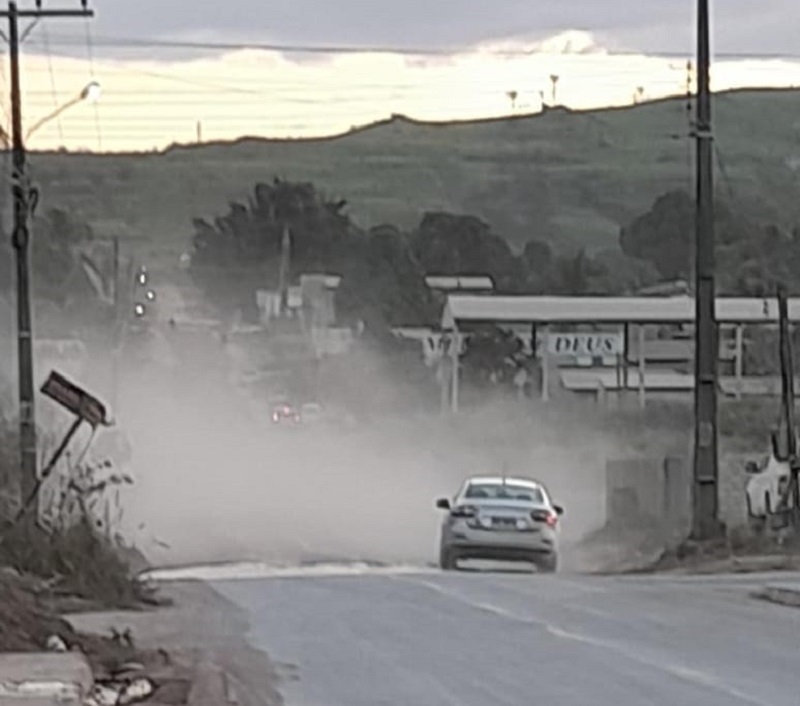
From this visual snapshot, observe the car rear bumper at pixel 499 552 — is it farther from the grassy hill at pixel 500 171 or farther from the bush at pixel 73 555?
the grassy hill at pixel 500 171

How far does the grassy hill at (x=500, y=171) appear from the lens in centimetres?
13675

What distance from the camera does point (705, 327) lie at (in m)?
37.8

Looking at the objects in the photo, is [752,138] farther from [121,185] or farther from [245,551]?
[245,551]

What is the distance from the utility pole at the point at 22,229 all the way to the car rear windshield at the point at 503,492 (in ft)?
22.0

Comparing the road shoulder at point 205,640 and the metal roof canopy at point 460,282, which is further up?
the metal roof canopy at point 460,282

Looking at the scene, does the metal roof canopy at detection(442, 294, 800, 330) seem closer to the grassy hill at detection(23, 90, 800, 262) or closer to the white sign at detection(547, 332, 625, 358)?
the white sign at detection(547, 332, 625, 358)

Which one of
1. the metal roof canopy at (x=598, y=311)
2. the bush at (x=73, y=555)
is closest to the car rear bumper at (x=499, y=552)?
the bush at (x=73, y=555)

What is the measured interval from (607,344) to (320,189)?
57156 millimetres

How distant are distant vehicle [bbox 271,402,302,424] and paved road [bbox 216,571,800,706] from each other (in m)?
46.2

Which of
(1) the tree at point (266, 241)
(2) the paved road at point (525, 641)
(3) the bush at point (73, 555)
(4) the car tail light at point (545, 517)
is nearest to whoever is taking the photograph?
(2) the paved road at point (525, 641)

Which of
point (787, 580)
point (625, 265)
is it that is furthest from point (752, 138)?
point (787, 580)

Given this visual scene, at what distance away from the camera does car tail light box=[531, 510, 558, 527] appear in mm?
35500

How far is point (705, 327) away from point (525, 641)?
1659cm

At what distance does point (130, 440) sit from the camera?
68438mm
